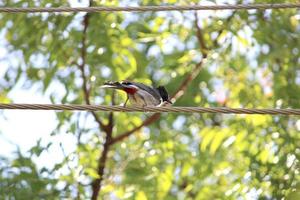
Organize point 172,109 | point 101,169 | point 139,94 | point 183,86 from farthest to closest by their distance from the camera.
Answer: point 183,86, point 101,169, point 139,94, point 172,109

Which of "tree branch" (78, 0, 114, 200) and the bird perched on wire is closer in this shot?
the bird perched on wire

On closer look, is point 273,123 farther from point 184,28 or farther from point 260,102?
point 184,28

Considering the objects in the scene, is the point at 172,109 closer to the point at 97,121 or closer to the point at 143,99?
the point at 143,99

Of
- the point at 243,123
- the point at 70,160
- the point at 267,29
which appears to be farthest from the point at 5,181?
the point at 267,29

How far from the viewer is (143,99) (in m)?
4.34

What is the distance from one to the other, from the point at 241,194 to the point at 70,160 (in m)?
1.12

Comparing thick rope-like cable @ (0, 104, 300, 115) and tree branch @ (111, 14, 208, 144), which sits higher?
tree branch @ (111, 14, 208, 144)

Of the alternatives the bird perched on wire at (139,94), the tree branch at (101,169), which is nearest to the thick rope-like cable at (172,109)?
the bird perched on wire at (139,94)

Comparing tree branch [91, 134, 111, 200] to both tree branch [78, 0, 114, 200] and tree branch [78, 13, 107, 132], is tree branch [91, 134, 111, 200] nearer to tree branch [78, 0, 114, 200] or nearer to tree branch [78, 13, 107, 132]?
tree branch [78, 0, 114, 200]

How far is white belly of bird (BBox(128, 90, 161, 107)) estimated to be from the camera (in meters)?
4.34

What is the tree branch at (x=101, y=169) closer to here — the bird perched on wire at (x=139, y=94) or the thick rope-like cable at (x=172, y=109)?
the bird perched on wire at (x=139, y=94)

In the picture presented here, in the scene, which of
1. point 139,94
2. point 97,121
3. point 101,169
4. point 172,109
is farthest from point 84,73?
point 172,109

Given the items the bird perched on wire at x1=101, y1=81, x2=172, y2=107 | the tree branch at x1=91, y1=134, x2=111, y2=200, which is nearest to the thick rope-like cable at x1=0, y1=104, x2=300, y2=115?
the bird perched on wire at x1=101, y1=81, x2=172, y2=107

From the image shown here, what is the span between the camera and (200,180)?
5.84 meters
